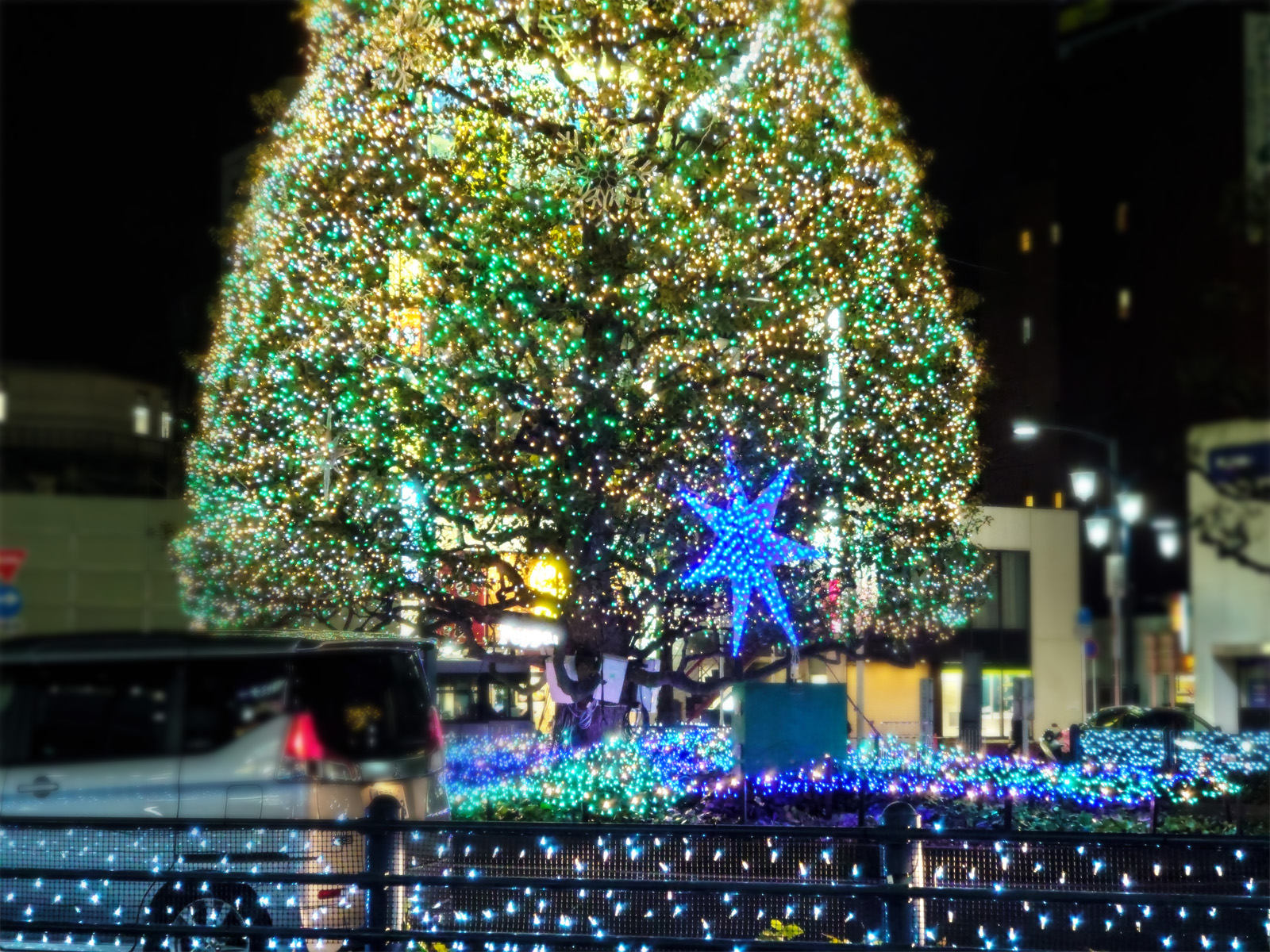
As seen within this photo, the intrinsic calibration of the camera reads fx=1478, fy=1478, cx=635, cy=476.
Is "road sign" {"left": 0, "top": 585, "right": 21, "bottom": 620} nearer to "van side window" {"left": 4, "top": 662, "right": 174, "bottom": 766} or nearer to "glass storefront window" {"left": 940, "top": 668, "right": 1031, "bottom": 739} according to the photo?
"van side window" {"left": 4, "top": 662, "right": 174, "bottom": 766}

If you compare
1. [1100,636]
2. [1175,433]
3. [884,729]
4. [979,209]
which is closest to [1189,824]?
[884,729]

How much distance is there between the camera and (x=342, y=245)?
13.4 metres

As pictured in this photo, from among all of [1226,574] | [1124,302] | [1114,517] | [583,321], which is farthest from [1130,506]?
[583,321]

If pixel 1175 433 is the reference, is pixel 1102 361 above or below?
above

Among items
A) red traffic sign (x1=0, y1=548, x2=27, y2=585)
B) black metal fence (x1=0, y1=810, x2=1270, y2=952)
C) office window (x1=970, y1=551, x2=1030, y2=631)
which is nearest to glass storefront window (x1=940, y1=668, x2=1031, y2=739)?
office window (x1=970, y1=551, x2=1030, y2=631)

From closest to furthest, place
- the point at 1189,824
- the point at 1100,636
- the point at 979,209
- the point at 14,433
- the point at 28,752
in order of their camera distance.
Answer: the point at 14,433, the point at 28,752, the point at 1189,824, the point at 979,209, the point at 1100,636

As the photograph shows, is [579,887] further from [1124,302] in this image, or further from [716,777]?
[1124,302]

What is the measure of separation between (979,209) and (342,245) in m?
5.98

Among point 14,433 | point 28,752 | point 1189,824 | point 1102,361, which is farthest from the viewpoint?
point 1189,824

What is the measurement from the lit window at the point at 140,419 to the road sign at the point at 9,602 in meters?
1.84

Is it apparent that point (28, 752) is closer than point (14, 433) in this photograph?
No

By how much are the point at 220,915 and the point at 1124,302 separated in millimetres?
7791

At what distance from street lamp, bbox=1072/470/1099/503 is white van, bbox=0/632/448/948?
252 inches

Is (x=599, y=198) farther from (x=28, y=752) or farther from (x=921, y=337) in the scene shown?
(x=28, y=752)
